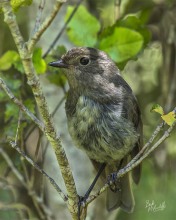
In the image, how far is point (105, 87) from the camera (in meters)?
4.22

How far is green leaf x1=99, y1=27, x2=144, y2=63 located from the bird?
7cm

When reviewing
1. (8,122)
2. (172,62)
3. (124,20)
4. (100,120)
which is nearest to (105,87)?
(100,120)

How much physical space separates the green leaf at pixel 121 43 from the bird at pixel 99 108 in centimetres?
7

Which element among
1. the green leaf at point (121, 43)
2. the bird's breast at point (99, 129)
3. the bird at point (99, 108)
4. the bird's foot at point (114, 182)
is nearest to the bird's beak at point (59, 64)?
the bird at point (99, 108)

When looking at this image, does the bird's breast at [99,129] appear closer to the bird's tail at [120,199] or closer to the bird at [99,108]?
the bird at [99,108]

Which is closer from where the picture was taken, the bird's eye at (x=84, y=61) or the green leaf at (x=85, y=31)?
the bird's eye at (x=84, y=61)

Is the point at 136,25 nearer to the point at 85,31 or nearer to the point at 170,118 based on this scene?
the point at 85,31

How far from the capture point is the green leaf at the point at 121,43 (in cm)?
425

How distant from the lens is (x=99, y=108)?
4.05 metres

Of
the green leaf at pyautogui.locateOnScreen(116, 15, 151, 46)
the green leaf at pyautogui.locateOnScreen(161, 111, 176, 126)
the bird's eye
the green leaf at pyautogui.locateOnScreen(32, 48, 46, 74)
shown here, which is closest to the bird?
the bird's eye

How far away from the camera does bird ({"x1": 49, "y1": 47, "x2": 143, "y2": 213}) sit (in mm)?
4020

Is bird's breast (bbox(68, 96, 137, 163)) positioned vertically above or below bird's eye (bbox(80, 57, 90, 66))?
below

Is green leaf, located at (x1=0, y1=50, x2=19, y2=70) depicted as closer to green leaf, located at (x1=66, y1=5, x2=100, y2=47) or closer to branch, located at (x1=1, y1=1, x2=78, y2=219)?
green leaf, located at (x1=66, y1=5, x2=100, y2=47)

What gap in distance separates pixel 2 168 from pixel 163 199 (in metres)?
1.60
